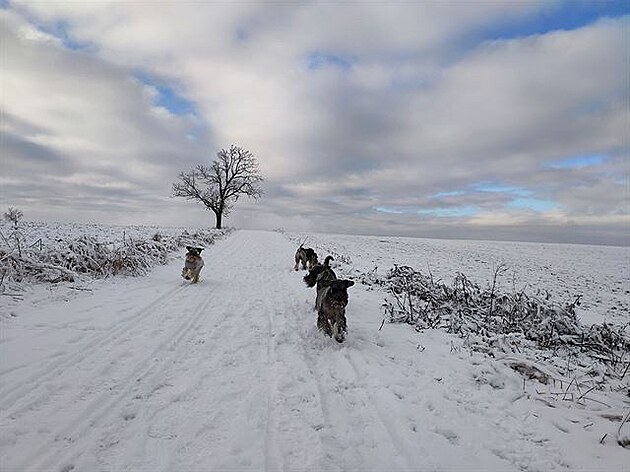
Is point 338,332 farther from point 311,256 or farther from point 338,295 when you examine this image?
point 311,256

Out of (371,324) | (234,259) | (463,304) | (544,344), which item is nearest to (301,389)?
(371,324)

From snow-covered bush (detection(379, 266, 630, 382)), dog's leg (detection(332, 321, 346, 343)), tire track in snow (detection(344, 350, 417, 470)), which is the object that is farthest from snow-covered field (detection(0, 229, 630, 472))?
snow-covered bush (detection(379, 266, 630, 382))

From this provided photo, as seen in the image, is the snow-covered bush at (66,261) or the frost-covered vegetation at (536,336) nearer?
the frost-covered vegetation at (536,336)

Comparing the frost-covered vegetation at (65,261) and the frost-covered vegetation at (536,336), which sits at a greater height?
the frost-covered vegetation at (65,261)

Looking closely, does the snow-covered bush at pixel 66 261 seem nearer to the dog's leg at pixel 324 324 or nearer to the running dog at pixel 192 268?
the running dog at pixel 192 268

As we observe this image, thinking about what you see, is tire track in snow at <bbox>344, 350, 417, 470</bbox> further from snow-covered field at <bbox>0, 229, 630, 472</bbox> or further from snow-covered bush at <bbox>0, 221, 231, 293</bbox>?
snow-covered bush at <bbox>0, 221, 231, 293</bbox>

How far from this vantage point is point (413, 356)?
18.4 ft

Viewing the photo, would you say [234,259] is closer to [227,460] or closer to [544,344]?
[544,344]

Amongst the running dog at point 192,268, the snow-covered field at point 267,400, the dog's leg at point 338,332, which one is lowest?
the snow-covered field at point 267,400

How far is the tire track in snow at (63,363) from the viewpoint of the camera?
3622 mm

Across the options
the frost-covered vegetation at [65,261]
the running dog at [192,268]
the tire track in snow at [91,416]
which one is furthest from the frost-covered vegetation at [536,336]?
the frost-covered vegetation at [65,261]

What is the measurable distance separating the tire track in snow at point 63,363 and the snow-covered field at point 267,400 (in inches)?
0.8

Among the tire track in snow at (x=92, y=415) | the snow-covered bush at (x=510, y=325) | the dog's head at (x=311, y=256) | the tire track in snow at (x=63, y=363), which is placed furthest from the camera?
the dog's head at (x=311, y=256)

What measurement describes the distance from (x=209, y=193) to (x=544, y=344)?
4632cm
